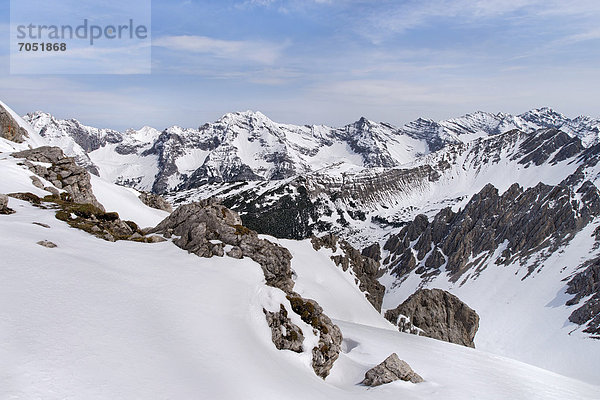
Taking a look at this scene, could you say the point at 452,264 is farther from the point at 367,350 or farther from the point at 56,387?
the point at 56,387

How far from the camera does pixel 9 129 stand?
3989 inches

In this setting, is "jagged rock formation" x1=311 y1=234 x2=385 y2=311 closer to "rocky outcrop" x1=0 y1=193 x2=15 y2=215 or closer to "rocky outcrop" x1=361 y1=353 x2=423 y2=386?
"rocky outcrop" x1=361 y1=353 x2=423 y2=386

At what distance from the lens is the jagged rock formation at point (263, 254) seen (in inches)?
1131

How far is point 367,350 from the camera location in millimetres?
36562

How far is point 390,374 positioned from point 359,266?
3282 inches

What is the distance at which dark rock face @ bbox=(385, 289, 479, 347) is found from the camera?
7900 centimetres

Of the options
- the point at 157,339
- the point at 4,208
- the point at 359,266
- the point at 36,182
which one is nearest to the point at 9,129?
the point at 36,182

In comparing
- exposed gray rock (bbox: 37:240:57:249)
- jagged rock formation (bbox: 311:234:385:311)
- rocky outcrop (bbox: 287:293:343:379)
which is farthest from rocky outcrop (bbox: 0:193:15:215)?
jagged rock formation (bbox: 311:234:385:311)

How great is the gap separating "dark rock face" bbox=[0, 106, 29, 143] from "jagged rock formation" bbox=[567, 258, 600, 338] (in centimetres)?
18689

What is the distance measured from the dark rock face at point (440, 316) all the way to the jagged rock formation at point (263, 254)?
53496mm

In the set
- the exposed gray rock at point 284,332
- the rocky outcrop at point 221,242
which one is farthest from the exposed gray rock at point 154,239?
the exposed gray rock at point 284,332

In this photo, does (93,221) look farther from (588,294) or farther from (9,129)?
(588,294)

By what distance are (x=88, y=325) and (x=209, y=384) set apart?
6353 mm

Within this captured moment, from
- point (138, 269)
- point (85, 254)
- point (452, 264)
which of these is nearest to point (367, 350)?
point (138, 269)
